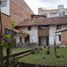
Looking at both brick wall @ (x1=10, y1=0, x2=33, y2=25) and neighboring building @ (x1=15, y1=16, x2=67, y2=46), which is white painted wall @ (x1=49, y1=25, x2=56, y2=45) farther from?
brick wall @ (x1=10, y1=0, x2=33, y2=25)

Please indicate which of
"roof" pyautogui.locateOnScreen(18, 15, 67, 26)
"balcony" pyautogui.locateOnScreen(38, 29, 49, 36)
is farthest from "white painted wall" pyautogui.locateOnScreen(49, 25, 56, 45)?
"roof" pyautogui.locateOnScreen(18, 15, 67, 26)

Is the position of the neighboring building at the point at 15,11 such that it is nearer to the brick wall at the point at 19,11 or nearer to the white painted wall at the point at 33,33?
the brick wall at the point at 19,11

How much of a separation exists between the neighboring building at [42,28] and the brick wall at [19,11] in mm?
1635

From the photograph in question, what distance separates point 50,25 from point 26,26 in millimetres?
4394

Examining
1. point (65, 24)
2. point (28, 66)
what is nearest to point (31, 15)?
point (65, 24)

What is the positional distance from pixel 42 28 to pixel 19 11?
5503 mm

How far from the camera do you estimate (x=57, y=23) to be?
38.8m

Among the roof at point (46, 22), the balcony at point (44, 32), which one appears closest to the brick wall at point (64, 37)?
the roof at point (46, 22)

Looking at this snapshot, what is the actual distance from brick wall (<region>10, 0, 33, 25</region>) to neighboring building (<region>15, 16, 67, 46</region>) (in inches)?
64.4

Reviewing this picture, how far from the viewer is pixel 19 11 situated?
4128 cm

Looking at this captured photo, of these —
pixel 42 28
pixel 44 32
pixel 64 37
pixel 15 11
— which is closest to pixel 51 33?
pixel 44 32

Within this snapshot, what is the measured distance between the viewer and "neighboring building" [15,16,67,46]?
39.1 m

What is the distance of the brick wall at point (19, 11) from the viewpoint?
3747 cm

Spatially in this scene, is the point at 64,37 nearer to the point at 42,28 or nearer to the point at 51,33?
the point at 51,33
